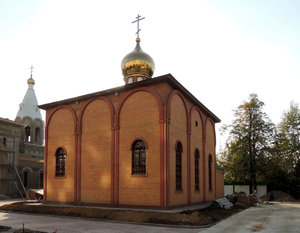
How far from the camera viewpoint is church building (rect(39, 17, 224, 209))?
1503 centimetres

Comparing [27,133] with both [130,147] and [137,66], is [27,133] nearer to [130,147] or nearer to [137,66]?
[137,66]

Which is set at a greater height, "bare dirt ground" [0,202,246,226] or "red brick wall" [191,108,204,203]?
"red brick wall" [191,108,204,203]

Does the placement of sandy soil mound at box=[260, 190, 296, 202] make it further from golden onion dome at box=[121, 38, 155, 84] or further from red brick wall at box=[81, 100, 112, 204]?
red brick wall at box=[81, 100, 112, 204]

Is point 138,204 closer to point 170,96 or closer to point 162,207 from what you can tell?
point 162,207

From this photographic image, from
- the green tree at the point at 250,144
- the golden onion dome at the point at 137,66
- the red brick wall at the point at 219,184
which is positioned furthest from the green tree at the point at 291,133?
the golden onion dome at the point at 137,66

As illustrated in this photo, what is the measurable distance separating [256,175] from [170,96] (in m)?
18.6

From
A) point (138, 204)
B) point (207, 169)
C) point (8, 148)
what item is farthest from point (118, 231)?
point (8, 148)

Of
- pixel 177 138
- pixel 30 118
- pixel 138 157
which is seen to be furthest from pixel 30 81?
pixel 177 138

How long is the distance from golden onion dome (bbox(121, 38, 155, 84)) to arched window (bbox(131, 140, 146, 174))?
6.83m

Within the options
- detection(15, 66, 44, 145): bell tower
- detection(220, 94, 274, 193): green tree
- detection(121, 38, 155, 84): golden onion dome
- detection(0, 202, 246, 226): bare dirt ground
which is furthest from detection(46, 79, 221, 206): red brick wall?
detection(15, 66, 44, 145): bell tower

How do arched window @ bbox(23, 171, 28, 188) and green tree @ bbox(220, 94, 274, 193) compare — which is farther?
arched window @ bbox(23, 171, 28, 188)

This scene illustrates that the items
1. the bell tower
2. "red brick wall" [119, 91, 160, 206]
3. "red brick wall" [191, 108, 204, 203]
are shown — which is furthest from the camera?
the bell tower

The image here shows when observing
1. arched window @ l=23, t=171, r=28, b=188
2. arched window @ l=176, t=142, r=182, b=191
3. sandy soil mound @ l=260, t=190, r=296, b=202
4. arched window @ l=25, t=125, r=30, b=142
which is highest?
arched window @ l=25, t=125, r=30, b=142

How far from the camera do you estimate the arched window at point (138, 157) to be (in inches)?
612
